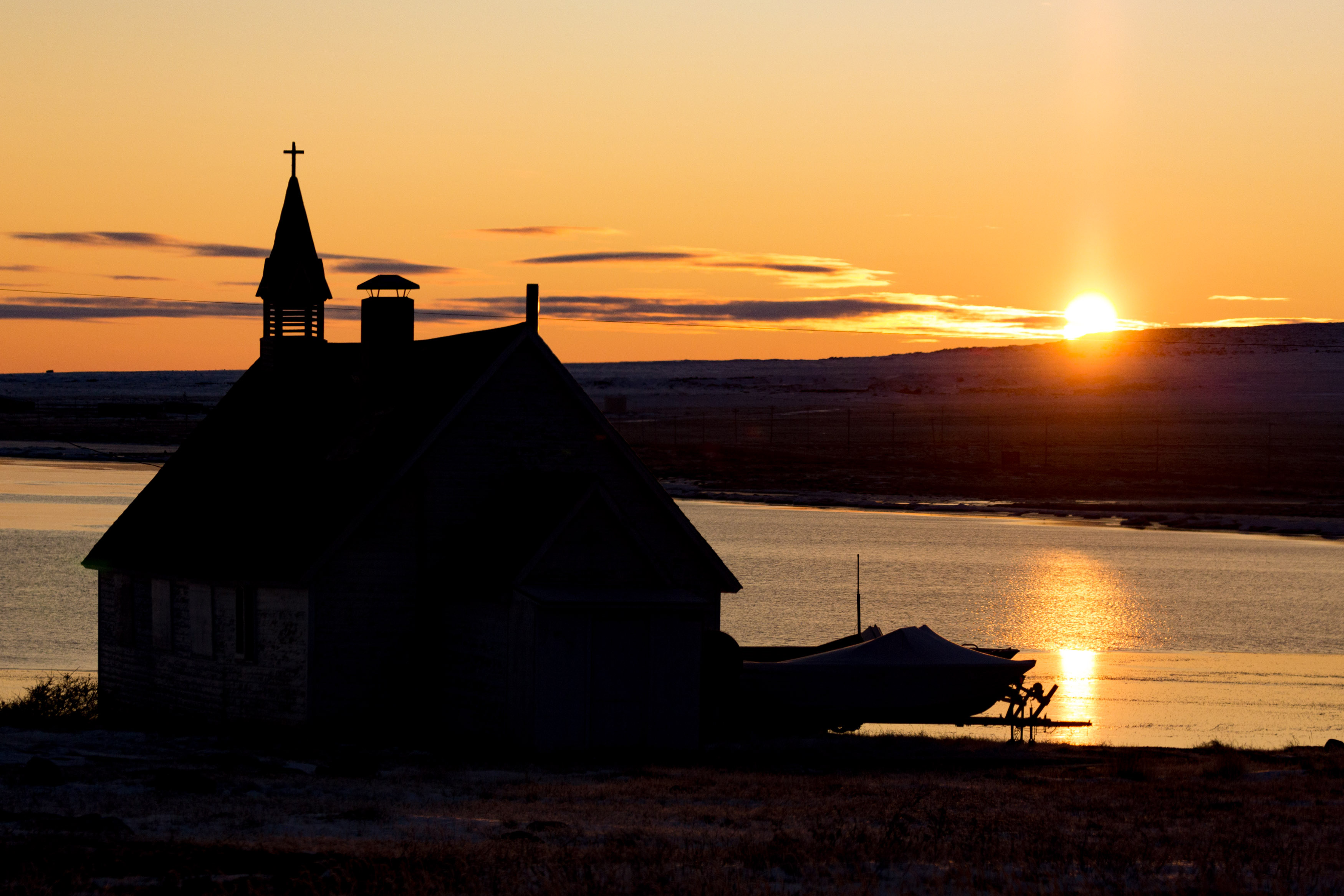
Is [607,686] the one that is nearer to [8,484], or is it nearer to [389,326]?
[389,326]

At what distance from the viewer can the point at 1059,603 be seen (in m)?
49.6

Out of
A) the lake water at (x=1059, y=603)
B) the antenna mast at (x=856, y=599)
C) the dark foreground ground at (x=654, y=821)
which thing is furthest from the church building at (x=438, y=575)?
the antenna mast at (x=856, y=599)

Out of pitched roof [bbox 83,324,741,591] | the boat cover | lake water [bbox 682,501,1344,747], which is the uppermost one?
pitched roof [bbox 83,324,741,591]

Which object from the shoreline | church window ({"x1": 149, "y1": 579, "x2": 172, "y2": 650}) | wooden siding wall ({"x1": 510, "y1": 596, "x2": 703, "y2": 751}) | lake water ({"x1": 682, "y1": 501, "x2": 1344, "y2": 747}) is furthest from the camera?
the shoreline

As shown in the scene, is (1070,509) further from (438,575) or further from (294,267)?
(438,575)

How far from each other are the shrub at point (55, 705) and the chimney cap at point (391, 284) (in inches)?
351

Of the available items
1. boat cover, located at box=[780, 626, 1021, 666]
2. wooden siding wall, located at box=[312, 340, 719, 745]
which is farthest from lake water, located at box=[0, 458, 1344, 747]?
wooden siding wall, located at box=[312, 340, 719, 745]

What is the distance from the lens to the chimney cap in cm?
2953

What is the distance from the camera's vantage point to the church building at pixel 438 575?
79.9ft

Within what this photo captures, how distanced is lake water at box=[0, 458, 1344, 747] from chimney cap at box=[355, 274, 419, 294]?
10.2 m

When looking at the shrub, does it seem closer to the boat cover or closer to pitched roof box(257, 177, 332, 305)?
pitched roof box(257, 177, 332, 305)

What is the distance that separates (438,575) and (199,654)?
4438 millimetres

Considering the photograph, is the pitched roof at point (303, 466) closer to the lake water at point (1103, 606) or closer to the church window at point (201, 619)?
the church window at point (201, 619)

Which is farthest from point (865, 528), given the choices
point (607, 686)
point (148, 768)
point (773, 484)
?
point (148, 768)
